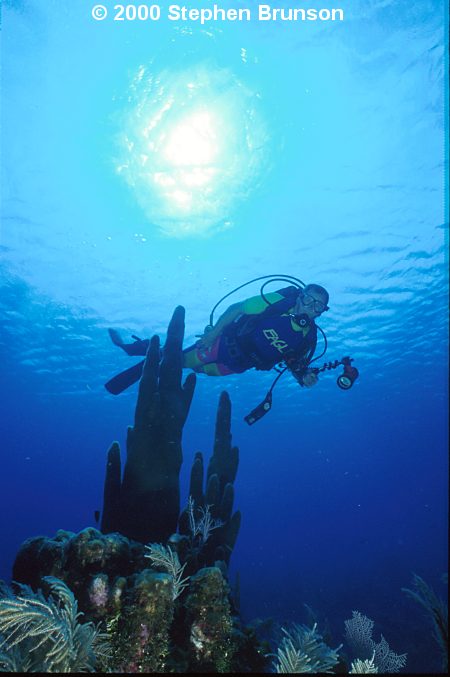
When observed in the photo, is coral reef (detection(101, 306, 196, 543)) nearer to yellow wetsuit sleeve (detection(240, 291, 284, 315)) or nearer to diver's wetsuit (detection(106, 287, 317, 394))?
diver's wetsuit (detection(106, 287, 317, 394))

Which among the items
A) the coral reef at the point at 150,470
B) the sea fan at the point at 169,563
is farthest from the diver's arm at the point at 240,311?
the sea fan at the point at 169,563

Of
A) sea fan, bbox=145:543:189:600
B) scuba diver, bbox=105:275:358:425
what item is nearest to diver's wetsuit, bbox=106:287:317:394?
scuba diver, bbox=105:275:358:425

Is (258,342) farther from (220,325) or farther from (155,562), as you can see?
(155,562)

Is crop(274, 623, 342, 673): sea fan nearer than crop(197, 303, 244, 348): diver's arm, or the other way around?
crop(274, 623, 342, 673): sea fan

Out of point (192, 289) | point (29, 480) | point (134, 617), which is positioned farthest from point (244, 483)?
point (134, 617)

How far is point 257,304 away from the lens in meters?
7.08

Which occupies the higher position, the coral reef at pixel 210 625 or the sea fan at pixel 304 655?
the coral reef at pixel 210 625

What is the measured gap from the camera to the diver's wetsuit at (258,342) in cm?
653

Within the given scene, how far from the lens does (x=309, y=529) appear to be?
71.0 m

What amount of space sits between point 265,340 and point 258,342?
134mm

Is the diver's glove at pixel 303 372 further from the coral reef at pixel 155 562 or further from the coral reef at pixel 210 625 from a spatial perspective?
the coral reef at pixel 210 625

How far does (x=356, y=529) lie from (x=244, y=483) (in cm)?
2614

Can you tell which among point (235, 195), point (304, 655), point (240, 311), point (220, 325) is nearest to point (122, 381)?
point (220, 325)

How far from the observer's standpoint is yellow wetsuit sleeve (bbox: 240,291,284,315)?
704 centimetres
